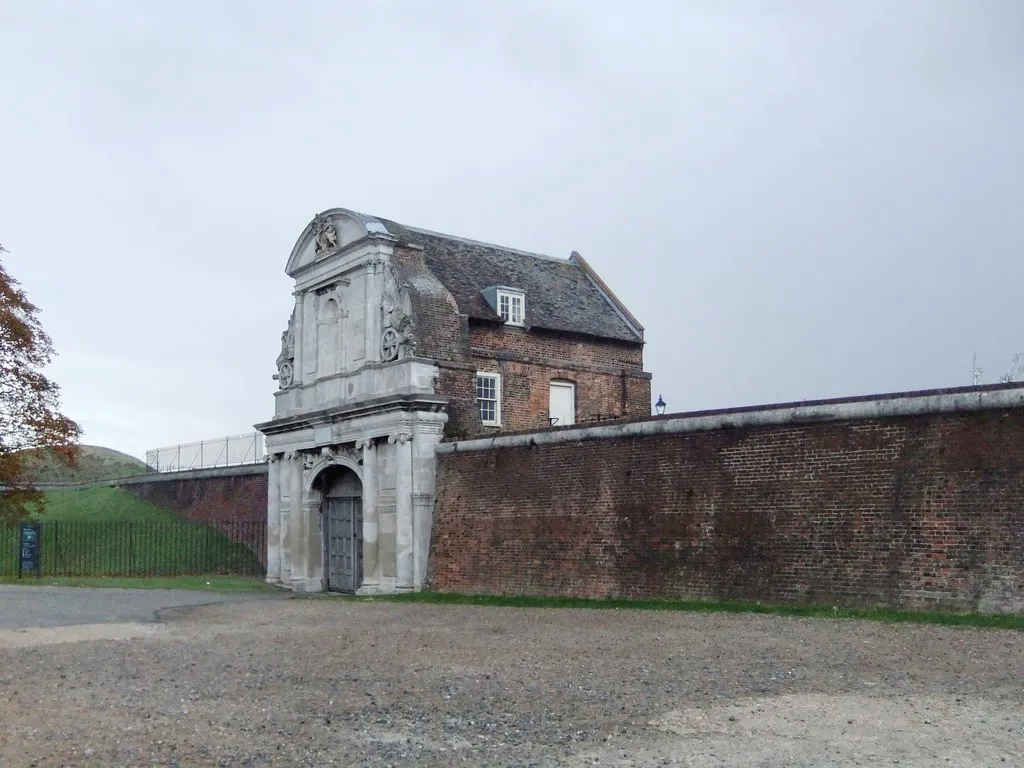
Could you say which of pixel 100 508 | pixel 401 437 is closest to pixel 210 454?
pixel 100 508

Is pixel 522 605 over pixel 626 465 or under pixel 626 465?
under

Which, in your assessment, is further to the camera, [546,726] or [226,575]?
[226,575]

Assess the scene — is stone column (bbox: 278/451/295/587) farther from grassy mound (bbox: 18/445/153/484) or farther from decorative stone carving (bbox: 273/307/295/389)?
grassy mound (bbox: 18/445/153/484)

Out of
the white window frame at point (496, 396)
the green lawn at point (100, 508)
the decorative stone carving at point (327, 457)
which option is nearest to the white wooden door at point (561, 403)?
the white window frame at point (496, 396)

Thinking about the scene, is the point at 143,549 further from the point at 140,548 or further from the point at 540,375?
the point at 540,375

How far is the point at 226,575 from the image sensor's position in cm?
3089

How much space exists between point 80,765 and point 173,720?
4.90 ft

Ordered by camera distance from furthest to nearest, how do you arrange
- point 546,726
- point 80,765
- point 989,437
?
point 989,437 < point 546,726 < point 80,765

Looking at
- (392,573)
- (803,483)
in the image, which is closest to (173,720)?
(803,483)

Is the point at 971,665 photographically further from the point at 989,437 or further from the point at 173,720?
the point at 173,720

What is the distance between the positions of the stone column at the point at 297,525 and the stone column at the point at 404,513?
167 inches

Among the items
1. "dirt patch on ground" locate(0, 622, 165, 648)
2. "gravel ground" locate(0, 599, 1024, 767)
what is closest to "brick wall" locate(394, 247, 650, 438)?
"dirt patch on ground" locate(0, 622, 165, 648)

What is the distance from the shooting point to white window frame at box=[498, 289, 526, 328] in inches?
1121

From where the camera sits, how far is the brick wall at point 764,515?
14.7 metres
